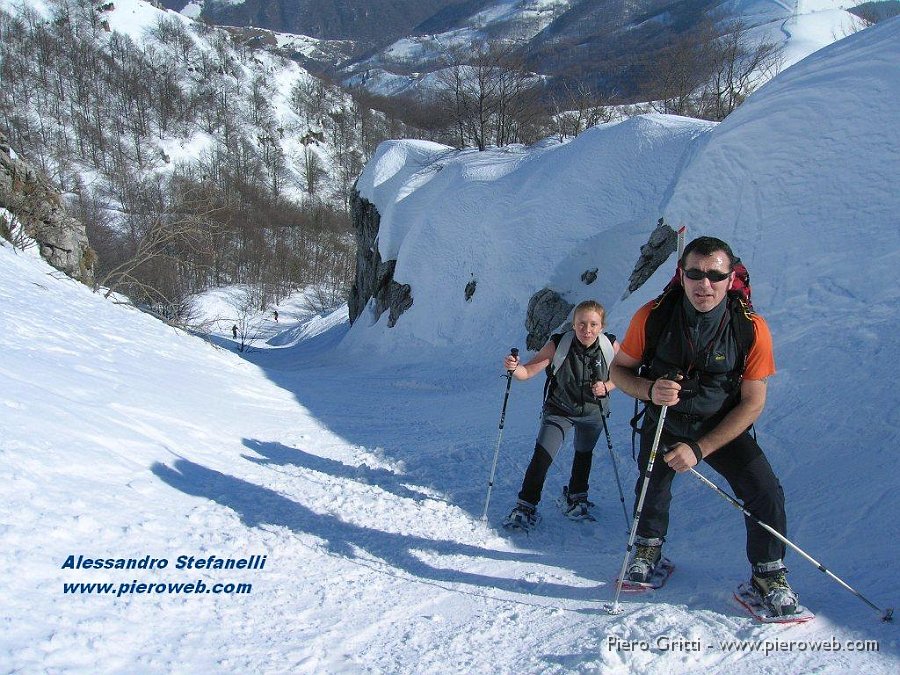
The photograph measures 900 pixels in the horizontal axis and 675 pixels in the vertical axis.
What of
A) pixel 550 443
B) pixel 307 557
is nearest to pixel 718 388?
pixel 550 443

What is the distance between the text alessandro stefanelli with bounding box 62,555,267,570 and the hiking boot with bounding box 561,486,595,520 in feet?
8.06

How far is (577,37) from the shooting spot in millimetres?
114438

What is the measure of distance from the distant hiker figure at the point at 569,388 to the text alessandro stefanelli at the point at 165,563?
1.94 m

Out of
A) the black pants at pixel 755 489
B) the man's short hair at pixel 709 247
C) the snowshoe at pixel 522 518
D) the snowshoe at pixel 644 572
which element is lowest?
the snowshoe at pixel 522 518

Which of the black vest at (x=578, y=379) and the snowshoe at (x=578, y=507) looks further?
the snowshoe at (x=578, y=507)

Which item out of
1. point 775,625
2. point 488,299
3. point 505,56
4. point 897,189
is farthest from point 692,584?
point 505,56

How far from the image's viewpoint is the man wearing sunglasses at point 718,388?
275cm

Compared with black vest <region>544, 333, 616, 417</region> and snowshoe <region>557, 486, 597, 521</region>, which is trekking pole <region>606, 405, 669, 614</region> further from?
snowshoe <region>557, 486, 597, 521</region>

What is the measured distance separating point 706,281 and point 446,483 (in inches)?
148

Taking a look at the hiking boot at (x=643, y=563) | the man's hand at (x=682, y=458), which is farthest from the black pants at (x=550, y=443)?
the man's hand at (x=682, y=458)

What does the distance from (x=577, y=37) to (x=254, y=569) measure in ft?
426

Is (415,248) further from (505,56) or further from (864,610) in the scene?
(864,610)

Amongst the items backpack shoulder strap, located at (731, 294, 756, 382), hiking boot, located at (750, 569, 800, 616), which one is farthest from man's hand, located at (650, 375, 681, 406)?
hiking boot, located at (750, 569, 800, 616)

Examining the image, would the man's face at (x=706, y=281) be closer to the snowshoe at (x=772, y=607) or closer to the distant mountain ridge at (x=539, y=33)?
the snowshoe at (x=772, y=607)
